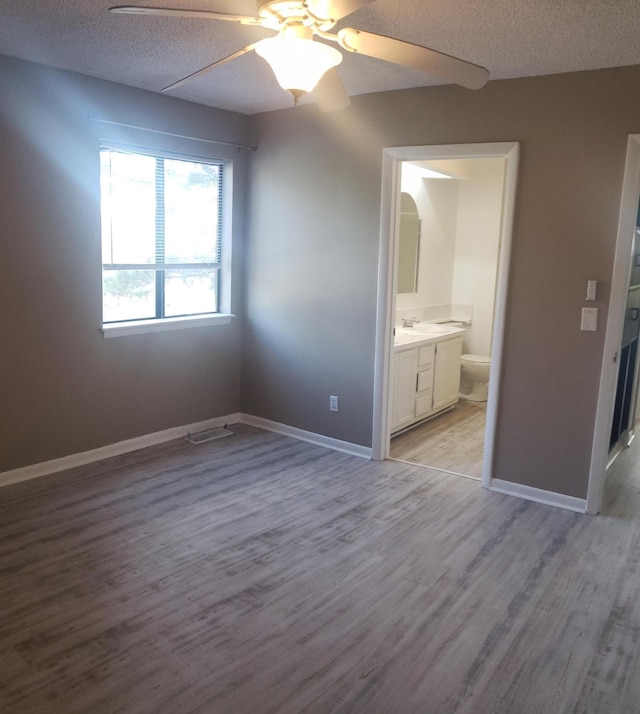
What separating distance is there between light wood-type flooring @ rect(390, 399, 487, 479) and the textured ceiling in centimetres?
249

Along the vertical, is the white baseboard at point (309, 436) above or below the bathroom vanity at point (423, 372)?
below

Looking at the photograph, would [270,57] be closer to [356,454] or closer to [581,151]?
[581,151]

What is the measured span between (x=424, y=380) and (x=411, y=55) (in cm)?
330

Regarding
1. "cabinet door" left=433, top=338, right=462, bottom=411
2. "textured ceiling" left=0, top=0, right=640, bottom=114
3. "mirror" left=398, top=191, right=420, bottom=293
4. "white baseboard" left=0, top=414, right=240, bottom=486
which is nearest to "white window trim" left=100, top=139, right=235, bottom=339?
"textured ceiling" left=0, top=0, right=640, bottom=114

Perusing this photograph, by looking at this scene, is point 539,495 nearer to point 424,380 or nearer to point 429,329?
point 424,380

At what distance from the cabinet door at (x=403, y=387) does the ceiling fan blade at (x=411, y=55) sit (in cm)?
255

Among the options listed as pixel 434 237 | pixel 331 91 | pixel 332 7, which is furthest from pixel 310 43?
pixel 434 237

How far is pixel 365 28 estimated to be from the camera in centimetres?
281

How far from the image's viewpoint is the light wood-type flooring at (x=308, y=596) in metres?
2.14

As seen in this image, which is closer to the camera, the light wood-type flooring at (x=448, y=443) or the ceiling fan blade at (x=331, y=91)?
the ceiling fan blade at (x=331, y=91)

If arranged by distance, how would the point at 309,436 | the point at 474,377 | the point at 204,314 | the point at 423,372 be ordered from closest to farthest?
the point at 309,436 → the point at 204,314 → the point at 423,372 → the point at 474,377

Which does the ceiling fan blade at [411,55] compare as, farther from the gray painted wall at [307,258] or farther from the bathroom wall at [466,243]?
the bathroom wall at [466,243]

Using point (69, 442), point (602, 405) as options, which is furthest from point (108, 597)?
point (602, 405)

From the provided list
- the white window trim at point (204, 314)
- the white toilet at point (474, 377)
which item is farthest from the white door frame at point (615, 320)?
the white window trim at point (204, 314)
